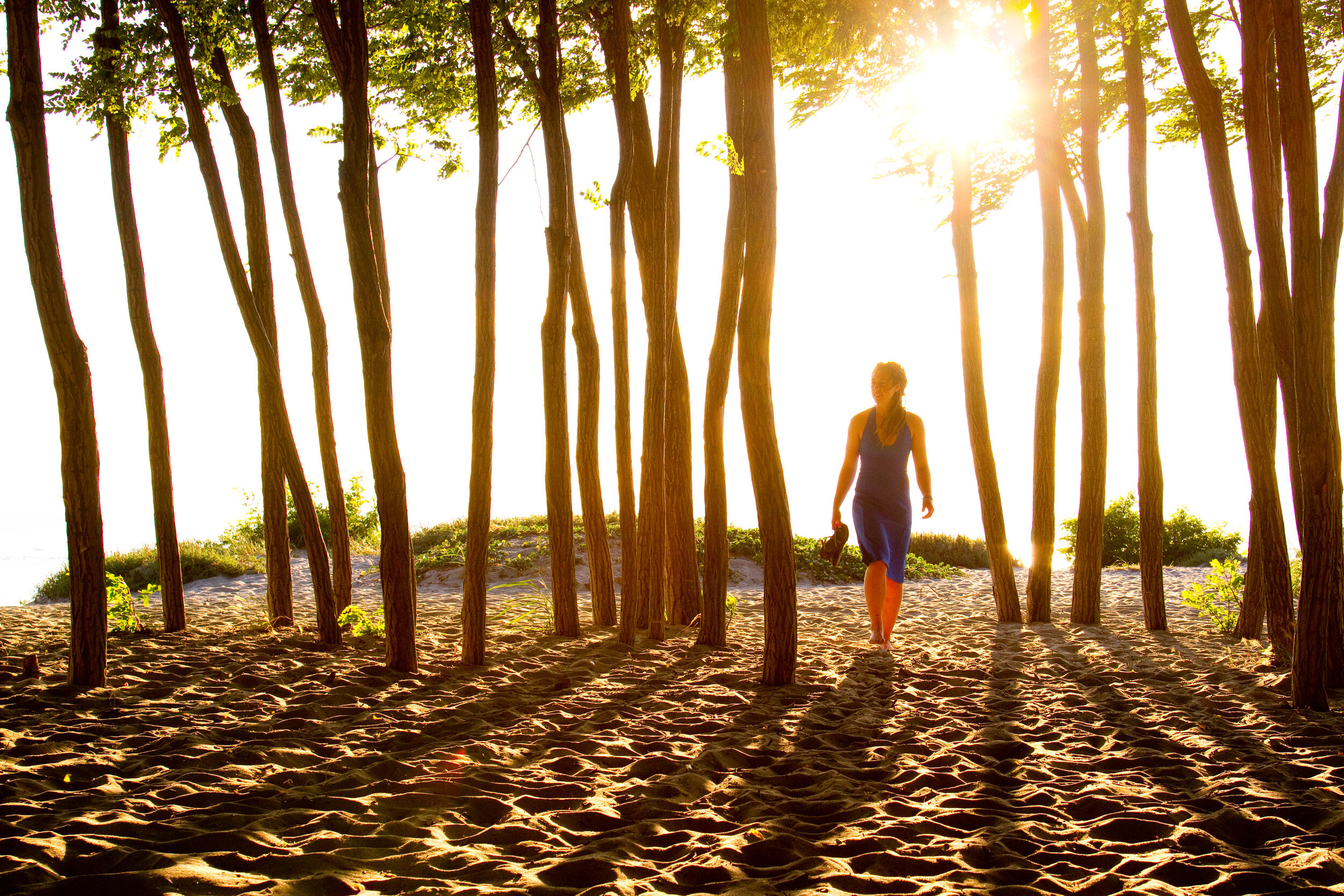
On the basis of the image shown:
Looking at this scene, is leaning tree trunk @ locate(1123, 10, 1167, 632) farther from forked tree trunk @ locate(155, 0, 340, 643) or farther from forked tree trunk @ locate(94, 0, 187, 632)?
forked tree trunk @ locate(94, 0, 187, 632)

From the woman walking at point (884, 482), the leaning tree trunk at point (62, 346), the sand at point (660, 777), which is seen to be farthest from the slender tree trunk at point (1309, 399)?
the leaning tree trunk at point (62, 346)

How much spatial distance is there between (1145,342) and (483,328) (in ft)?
17.9

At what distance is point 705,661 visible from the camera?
5.60 metres

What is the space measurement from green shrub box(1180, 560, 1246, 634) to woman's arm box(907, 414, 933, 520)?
2.33 meters

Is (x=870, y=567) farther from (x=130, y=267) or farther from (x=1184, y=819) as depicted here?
(x=130, y=267)

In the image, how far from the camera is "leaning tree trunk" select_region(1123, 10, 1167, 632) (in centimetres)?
685

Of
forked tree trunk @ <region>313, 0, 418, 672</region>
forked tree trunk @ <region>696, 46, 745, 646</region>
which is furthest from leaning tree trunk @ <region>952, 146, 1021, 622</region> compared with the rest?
forked tree trunk @ <region>313, 0, 418, 672</region>

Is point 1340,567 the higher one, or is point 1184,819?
point 1340,567

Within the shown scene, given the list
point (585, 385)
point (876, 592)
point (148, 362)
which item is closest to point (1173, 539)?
point (876, 592)

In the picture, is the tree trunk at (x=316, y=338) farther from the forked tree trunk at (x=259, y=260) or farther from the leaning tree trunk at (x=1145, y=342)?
the leaning tree trunk at (x=1145, y=342)

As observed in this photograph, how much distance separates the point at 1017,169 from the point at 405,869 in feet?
31.8

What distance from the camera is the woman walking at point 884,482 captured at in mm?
5957

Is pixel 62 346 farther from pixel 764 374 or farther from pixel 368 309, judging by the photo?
pixel 764 374

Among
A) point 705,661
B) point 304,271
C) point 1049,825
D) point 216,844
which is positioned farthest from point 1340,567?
point 304,271
